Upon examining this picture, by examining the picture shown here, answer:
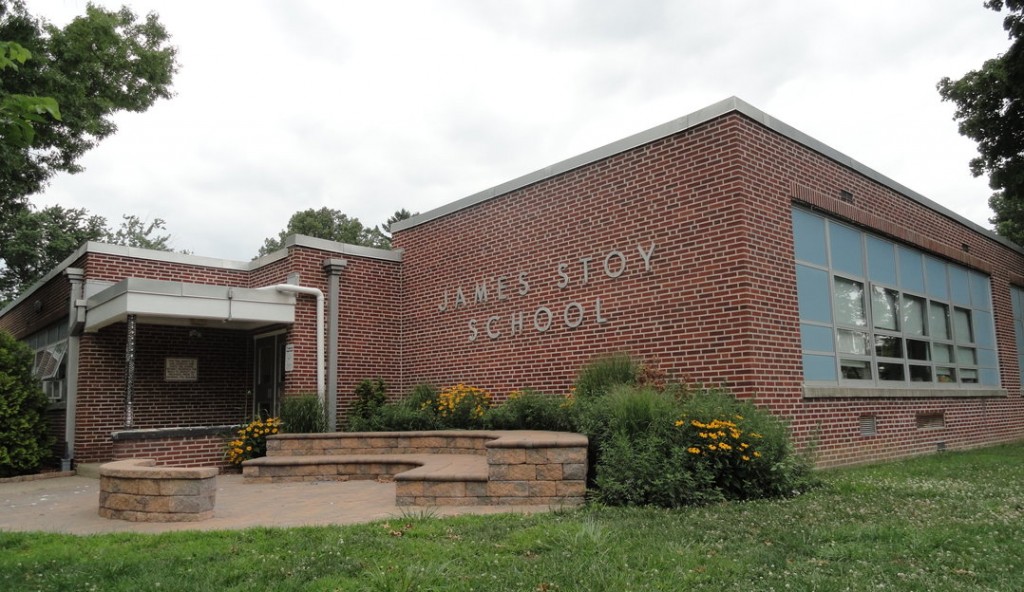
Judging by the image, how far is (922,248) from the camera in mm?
12195

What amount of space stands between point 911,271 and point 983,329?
3.20 m

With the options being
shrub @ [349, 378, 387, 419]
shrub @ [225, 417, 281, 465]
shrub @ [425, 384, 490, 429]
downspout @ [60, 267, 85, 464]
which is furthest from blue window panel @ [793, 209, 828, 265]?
downspout @ [60, 267, 85, 464]

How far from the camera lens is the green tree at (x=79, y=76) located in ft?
33.4

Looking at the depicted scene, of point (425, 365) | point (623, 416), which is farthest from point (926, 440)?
point (425, 365)

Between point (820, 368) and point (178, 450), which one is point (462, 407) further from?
point (820, 368)

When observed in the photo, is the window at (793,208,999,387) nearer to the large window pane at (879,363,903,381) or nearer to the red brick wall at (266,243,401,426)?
the large window pane at (879,363,903,381)

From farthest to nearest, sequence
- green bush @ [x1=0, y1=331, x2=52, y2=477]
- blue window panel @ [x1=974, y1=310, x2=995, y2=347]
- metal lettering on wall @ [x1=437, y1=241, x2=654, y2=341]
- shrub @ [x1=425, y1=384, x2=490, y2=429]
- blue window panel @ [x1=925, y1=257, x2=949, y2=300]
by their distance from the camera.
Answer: blue window panel @ [x1=974, y1=310, x2=995, y2=347], blue window panel @ [x1=925, y1=257, x2=949, y2=300], green bush @ [x1=0, y1=331, x2=52, y2=477], shrub @ [x1=425, y1=384, x2=490, y2=429], metal lettering on wall @ [x1=437, y1=241, x2=654, y2=341]

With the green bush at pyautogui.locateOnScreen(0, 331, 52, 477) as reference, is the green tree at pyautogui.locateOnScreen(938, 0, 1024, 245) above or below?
above

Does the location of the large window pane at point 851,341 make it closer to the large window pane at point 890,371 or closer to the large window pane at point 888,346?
the large window pane at point 888,346

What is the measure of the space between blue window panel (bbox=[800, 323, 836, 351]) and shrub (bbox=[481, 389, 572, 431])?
123 inches

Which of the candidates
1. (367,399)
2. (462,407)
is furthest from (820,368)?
(367,399)

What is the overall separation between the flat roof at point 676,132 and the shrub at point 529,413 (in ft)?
11.1

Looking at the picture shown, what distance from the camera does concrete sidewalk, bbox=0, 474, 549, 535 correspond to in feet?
20.6

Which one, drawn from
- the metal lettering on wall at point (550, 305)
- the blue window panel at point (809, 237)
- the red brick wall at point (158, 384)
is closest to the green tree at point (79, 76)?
the red brick wall at point (158, 384)
